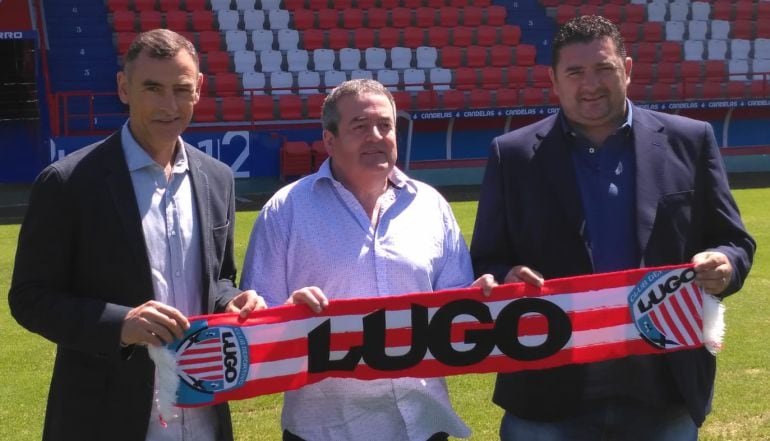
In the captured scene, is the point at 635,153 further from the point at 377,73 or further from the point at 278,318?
the point at 377,73

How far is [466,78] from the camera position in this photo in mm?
21750

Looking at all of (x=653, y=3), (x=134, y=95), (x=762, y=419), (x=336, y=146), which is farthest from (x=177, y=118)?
(x=653, y=3)

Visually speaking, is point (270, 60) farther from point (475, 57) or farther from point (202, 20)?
point (475, 57)

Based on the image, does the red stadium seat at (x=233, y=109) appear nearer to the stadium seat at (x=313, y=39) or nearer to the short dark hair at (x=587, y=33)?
the stadium seat at (x=313, y=39)

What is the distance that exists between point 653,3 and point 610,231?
22.9 m

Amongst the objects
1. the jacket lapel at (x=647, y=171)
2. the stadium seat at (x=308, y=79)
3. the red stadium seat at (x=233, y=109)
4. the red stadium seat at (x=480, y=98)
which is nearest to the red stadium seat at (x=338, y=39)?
the stadium seat at (x=308, y=79)

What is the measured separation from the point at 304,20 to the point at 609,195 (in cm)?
1976

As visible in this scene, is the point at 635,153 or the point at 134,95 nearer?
the point at 134,95

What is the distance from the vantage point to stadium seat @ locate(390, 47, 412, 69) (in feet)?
71.8

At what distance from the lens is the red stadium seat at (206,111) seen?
19.1m

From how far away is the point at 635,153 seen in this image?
318 cm

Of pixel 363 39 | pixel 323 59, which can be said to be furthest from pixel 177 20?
pixel 363 39

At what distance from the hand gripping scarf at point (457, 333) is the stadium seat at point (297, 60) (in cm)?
1857

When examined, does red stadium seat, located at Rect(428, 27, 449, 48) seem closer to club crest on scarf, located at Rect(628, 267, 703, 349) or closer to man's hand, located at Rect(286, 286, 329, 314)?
club crest on scarf, located at Rect(628, 267, 703, 349)
